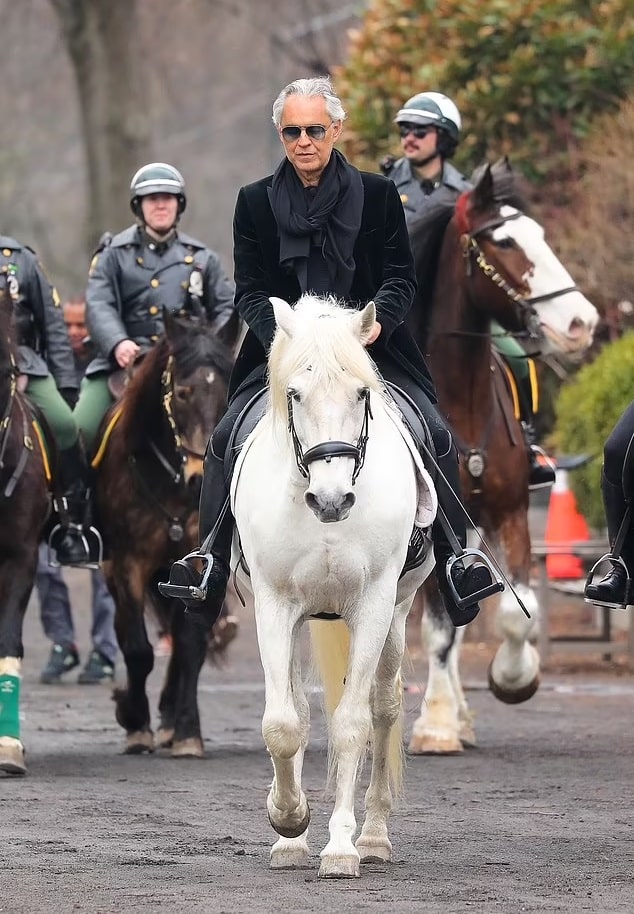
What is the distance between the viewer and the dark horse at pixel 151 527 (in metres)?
11.3

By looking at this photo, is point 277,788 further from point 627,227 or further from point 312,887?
point 627,227

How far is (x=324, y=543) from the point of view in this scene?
766 cm

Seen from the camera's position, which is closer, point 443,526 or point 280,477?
point 280,477

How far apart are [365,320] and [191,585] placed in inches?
62.2

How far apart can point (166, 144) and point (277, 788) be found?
47359 mm

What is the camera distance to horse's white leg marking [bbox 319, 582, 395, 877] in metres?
7.60

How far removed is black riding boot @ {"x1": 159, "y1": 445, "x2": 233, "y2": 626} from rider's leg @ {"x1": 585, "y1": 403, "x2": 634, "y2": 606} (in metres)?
1.84

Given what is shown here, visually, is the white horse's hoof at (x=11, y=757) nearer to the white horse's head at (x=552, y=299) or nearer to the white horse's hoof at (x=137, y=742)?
the white horse's hoof at (x=137, y=742)

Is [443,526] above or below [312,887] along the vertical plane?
above

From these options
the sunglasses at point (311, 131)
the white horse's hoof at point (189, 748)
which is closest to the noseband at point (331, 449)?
the sunglasses at point (311, 131)

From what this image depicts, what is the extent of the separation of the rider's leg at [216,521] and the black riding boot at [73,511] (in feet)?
9.98

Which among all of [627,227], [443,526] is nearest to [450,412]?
[443,526]

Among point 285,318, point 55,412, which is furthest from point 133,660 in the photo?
point 285,318

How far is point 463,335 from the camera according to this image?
11.5 metres
